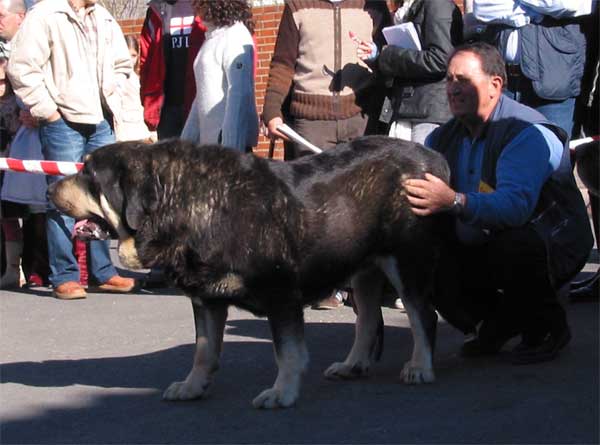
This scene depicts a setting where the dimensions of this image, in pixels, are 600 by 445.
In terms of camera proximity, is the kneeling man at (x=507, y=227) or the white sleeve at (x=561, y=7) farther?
the white sleeve at (x=561, y=7)

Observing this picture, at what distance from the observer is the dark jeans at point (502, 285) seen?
5.44m

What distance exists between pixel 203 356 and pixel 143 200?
826 mm

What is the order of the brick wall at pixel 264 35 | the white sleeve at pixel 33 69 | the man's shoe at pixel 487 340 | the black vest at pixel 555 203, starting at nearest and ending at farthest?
1. the black vest at pixel 555 203
2. the man's shoe at pixel 487 340
3. the white sleeve at pixel 33 69
4. the brick wall at pixel 264 35

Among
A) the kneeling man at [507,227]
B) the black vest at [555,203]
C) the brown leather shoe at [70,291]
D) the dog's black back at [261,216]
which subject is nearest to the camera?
the dog's black back at [261,216]

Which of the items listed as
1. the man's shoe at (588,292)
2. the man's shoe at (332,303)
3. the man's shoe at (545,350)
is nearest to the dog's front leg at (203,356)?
the man's shoe at (545,350)

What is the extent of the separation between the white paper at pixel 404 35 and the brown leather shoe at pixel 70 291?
3033 millimetres

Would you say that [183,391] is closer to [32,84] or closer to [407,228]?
[407,228]

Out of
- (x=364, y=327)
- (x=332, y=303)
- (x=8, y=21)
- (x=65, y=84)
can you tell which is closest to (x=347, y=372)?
(x=364, y=327)

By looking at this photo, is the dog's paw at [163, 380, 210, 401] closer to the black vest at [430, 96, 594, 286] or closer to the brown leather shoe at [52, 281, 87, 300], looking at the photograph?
the black vest at [430, 96, 594, 286]

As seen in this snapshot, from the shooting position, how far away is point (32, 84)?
A: 7996mm

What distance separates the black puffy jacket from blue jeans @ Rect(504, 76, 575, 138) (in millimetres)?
445

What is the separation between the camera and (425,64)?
23.2ft

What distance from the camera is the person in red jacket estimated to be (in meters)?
8.80

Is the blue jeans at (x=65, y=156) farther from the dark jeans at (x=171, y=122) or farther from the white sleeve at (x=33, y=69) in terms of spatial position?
the dark jeans at (x=171, y=122)
